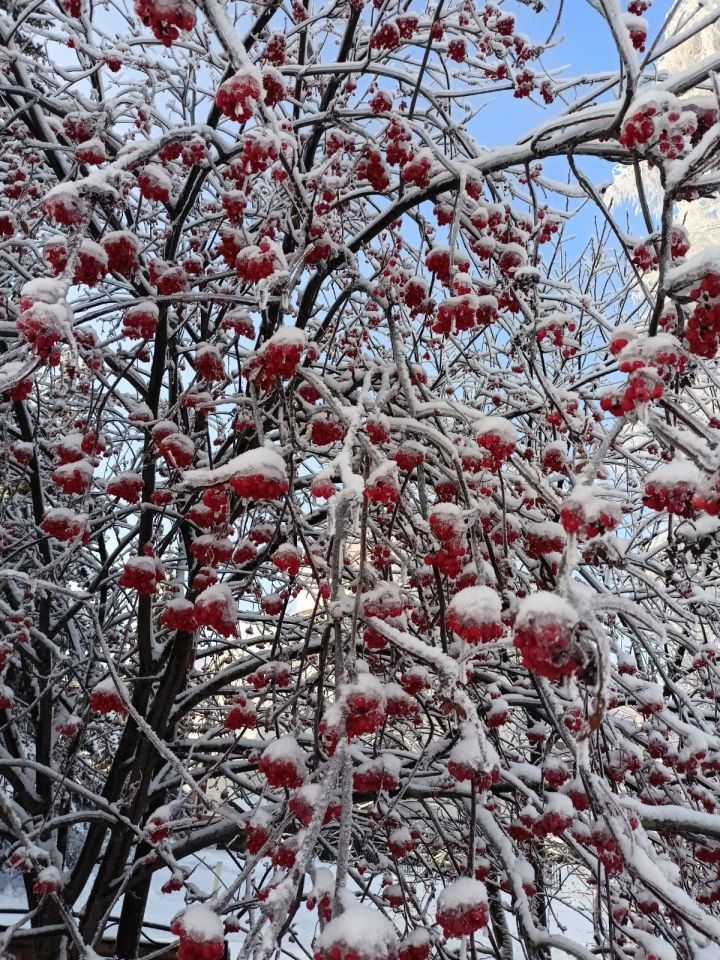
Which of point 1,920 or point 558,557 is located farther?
point 1,920

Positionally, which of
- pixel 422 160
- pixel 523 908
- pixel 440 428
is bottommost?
pixel 523 908

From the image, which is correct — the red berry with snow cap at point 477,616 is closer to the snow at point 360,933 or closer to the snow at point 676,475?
the snow at point 676,475

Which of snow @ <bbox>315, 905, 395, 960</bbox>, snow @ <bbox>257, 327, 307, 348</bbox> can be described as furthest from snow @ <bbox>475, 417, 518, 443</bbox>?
snow @ <bbox>315, 905, 395, 960</bbox>

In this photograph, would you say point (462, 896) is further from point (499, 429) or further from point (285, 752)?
point (499, 429)

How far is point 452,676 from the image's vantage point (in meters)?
1.46

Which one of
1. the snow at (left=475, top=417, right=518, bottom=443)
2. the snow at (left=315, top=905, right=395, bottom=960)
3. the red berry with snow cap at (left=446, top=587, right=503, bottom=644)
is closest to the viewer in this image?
the snow at (left=315, top=905, right=395, bottom=960)

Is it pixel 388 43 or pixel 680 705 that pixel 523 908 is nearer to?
pixel 680 705

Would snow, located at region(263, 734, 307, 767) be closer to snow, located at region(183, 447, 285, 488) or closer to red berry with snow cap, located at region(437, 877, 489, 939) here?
red berry with snow cap, located at region(437, 877, 489, 939)

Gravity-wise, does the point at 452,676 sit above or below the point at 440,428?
below

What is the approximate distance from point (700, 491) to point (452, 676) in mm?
594

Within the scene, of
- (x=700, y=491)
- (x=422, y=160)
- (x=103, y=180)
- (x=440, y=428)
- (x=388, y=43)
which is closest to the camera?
(x=700, y=491)

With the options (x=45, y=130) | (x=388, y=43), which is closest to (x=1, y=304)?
(x=45, y=130)

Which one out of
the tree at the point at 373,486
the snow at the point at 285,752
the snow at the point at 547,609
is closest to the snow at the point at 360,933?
the tree at the point at 373,486

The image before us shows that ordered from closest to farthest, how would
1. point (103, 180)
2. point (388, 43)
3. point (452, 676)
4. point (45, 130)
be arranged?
1. point (452, 676)
2. point (103, 180)
3. point (388, 43)
4. point (45, 130)
